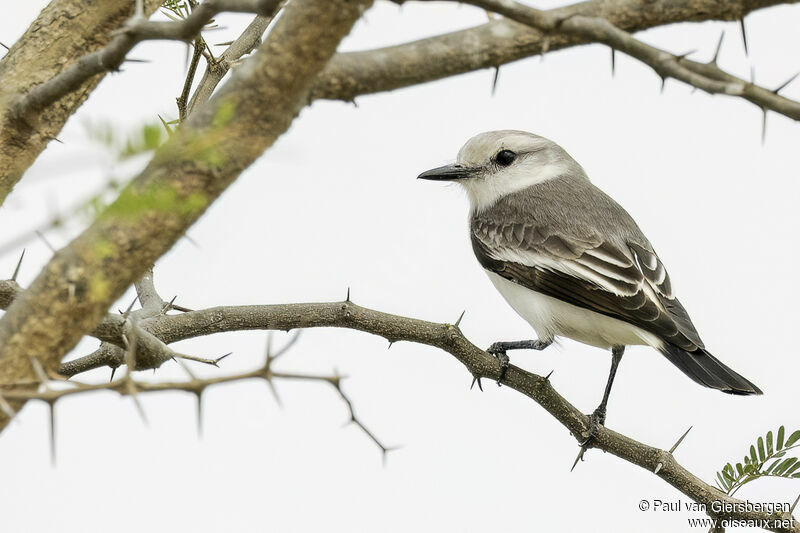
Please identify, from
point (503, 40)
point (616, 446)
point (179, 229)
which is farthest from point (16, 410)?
point (616, 446)

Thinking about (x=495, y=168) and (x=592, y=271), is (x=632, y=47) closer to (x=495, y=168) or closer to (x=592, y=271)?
(x=592, y=271)

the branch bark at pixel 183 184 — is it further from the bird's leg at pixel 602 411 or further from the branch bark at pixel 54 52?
the bird's leg at pixel 602 411

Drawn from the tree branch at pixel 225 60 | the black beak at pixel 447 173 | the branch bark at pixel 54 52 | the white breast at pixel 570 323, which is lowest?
the branch bark at pixel 54 52

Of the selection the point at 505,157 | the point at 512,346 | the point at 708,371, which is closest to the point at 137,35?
the point at 512,346

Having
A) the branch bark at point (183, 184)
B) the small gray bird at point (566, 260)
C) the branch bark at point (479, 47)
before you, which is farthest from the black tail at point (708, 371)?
the branch bark at point (183, 184)

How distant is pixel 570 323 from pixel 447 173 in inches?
59.2

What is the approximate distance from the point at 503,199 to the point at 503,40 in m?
3.57

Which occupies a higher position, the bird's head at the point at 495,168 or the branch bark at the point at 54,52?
the bird's head at the point at 495,168

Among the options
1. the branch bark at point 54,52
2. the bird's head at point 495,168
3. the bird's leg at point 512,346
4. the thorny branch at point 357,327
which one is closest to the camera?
the branch bark at point 54,52

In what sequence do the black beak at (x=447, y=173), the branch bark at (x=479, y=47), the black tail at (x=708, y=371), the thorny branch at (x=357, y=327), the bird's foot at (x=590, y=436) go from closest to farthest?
the branch bark at (x=479, y=47), the thorny branch at (x=357, y=327), the bird's foot at (x=590, y=436), the black tail at (x=708, y=371), the black beak at (x=447, y=173)

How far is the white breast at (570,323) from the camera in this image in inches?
204

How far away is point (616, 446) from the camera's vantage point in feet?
14.9

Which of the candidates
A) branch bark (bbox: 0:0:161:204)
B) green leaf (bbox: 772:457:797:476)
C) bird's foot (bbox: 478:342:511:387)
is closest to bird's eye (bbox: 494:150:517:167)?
bird's foot (bbox: 478:342:511:387)

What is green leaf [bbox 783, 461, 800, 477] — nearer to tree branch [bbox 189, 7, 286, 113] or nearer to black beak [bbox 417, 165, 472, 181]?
black beak [bbox 417, 165, 472, 181]
